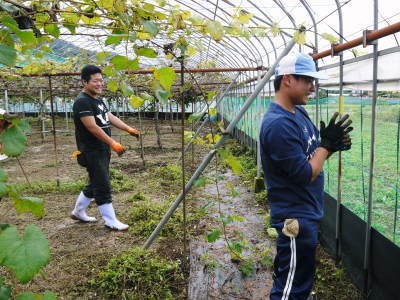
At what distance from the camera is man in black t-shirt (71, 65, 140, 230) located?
12.5 feet

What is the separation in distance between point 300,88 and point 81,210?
351cm

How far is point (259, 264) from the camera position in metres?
3.37

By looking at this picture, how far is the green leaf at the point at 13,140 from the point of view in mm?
924

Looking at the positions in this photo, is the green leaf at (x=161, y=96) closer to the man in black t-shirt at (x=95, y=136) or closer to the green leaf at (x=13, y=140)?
the green leaf at (x=13, y=140)

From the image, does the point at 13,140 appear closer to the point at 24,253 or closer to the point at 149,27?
the point at 24,253

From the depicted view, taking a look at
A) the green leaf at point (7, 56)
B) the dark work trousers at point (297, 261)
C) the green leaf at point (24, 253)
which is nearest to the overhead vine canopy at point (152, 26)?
the green leaf at point (7, 56)

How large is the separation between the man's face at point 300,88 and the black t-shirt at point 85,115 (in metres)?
2.57

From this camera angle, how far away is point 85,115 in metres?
3.82

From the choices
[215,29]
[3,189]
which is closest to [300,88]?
[215,29]

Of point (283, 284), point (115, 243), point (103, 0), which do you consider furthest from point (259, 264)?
point (103, 0)

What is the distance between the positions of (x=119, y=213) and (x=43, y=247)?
4.21 meters

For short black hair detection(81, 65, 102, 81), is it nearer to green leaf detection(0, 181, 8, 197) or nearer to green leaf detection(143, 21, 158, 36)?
green leaf detection(143, 21, 158, 36)

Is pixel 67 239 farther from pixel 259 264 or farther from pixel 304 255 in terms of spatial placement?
pixel 304 255

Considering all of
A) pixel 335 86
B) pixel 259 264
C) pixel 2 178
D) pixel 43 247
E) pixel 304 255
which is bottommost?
pixel 259 264
